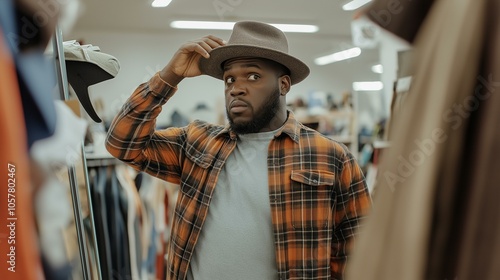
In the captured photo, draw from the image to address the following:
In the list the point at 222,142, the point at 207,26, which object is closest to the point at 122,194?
the point at 222,142

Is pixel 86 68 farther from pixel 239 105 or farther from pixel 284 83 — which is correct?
pixel 284 83

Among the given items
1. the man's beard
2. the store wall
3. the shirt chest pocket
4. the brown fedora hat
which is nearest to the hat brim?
the brown fedora hat

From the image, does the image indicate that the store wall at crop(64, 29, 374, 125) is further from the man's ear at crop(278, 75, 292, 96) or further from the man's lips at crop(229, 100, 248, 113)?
the man's lips at crop(229, 100, 248, 113)

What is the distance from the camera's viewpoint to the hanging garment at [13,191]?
421 millimetres

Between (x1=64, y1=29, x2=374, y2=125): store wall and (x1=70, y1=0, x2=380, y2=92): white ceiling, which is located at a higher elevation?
(x1=70, y1=0, x2=380, y2=92): white ceiling

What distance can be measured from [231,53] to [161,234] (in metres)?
1.50

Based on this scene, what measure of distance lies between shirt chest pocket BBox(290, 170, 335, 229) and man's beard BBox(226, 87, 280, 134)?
0.62 feet

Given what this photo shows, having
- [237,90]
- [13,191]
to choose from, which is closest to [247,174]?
[237,90]

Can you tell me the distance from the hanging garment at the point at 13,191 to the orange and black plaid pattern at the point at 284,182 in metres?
0.95

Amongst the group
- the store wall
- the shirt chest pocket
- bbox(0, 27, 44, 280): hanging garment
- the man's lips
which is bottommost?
the shirt chest pocket

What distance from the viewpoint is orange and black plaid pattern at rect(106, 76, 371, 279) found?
1.38 m

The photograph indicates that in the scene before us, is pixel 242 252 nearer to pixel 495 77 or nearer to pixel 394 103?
pixel 394 103

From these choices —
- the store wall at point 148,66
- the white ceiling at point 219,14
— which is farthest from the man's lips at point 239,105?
the store wall at point 148,66

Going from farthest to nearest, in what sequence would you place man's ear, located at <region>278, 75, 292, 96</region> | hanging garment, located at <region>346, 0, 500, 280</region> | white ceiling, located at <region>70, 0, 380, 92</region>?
white ceiling, located at <region>70, 0, 380, 92</region> → man's ear, located at <region>278, 75, 292, 96</region> → hanging garment, located at <region>346, 0, 500, 280</region>
